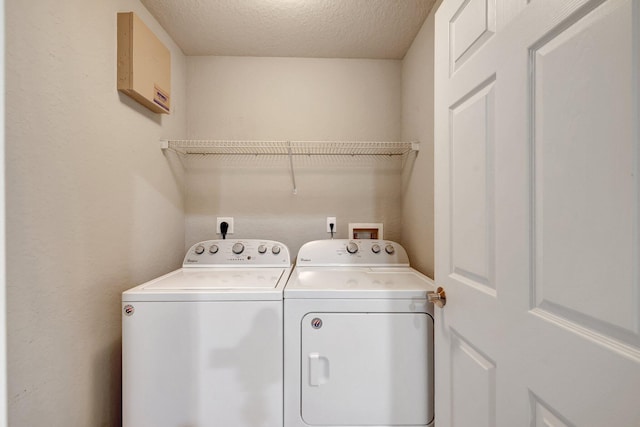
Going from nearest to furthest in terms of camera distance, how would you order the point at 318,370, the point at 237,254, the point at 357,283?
the point at 318,370 < the point at 357,283 < the point at 237,254

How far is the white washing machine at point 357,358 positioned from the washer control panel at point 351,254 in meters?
0.56

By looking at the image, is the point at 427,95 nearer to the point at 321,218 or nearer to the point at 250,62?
the point at 321,218

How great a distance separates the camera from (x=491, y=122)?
0.77 meters

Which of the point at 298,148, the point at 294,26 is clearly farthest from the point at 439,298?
the point at 294,26

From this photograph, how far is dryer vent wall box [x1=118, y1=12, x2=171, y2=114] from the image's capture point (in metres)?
1.26

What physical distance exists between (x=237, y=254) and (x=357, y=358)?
963mm

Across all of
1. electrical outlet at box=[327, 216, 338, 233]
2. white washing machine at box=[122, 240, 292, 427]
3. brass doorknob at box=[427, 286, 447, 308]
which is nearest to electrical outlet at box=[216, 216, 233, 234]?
electrical outlet at box=[327, 216, 338, 233]

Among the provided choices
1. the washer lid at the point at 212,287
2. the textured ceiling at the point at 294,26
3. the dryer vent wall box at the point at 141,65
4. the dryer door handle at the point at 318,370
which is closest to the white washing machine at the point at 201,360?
the washer lid at the point at 212,287

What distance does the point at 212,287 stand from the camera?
1.21 m

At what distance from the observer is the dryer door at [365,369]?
1.15 meters

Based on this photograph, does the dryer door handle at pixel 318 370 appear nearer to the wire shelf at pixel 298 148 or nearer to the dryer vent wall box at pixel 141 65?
the wire shelf at pixel 298 148

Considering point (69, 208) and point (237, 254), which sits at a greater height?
point (69, 208)

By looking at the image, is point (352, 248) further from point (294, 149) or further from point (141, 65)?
point (141, 65)

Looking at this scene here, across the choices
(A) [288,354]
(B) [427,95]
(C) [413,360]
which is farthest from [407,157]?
(A) [288,354]
